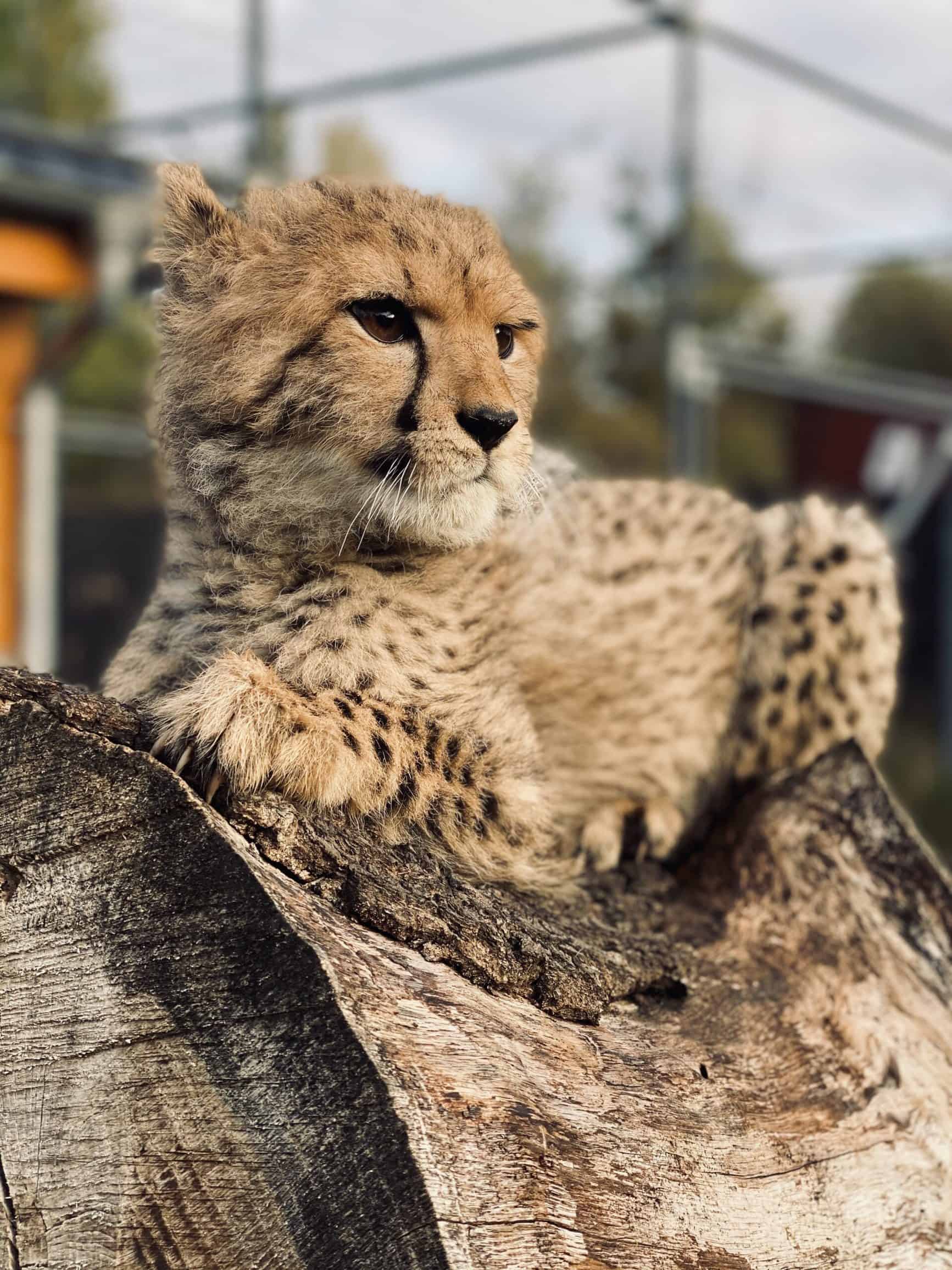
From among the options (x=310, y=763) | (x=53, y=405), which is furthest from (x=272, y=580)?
(x=53, y=405)

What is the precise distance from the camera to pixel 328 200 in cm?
227

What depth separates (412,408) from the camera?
2.10 meters

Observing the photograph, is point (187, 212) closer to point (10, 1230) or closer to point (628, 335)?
point (10, 1230)

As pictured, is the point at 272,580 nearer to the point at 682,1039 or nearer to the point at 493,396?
the point at 493,396

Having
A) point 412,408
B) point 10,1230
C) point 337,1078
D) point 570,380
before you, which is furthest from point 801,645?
point 570,380

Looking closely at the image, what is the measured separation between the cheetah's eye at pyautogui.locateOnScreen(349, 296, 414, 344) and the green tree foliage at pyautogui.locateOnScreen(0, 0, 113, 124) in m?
13.3

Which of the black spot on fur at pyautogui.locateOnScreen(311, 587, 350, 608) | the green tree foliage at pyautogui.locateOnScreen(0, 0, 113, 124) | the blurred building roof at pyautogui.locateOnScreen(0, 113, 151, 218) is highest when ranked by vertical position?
the green tree foliage at pyautogui.locateOnScreen(0, 0, 113, 124)

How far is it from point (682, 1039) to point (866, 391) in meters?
7.09

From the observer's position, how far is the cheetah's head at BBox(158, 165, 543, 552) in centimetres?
211

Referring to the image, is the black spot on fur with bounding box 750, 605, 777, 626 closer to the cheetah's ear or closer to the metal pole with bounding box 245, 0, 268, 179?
the cheetah's ear

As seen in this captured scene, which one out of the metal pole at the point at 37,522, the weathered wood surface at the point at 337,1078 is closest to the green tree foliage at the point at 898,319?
the metal pole at the point at 37,522

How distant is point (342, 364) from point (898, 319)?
8.55 m

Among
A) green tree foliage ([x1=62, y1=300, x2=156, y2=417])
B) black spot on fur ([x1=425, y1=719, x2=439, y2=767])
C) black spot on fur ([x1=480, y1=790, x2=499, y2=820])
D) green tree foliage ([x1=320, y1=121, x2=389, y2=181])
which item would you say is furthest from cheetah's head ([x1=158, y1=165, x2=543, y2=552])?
green tree foliage ([x1=62, y1=300, x2=156, y2=417])

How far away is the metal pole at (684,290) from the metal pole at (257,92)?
2833 mm
